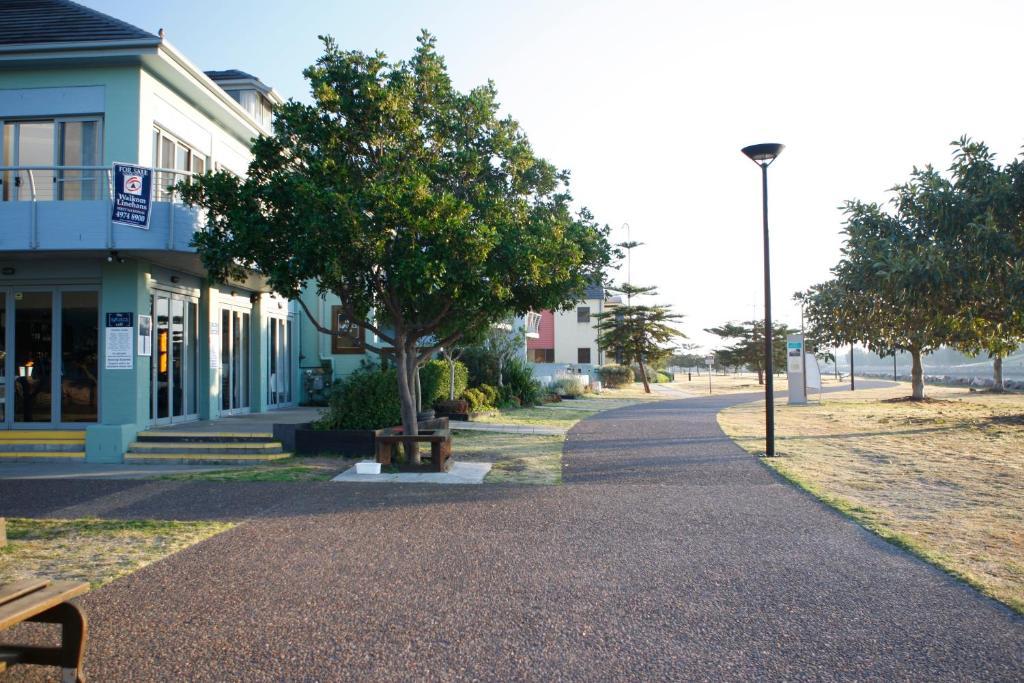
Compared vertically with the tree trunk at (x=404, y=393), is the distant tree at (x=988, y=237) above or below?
above

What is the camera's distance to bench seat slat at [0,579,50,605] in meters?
3.69

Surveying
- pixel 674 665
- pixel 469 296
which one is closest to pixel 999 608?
pixel 674 665

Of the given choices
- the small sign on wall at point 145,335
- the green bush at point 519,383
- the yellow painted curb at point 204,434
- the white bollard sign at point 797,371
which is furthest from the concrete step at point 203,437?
the white bollard sign at point 797,371

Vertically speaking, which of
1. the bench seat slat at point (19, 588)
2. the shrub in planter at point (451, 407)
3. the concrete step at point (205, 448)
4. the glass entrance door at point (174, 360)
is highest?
the glass entrance door at point (174, 360)

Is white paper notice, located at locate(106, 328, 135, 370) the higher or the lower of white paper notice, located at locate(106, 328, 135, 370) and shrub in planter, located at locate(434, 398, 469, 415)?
the higher

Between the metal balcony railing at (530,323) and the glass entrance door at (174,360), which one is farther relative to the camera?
the metal balcony railing at (530,323)

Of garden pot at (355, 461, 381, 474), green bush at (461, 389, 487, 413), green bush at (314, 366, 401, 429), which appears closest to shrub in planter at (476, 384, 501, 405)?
green bush at (461, 389, 487, 413)

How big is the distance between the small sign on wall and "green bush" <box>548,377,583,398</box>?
20329mm

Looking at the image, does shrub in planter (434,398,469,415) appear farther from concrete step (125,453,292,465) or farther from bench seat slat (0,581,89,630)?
bench seat slat (0,581,89,630)

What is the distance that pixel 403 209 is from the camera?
32.6 feet

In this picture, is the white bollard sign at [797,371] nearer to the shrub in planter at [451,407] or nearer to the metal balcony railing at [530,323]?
the metal balcony railing at [530,323]

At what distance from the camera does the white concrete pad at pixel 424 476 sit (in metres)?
10.7

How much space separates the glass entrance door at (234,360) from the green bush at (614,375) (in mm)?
32530

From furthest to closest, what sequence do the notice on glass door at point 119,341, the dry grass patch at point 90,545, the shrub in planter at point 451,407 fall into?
the shrub in planter at point 451,407, the notice on glass door at point 119,341, the dry grass patch at point 90,545
